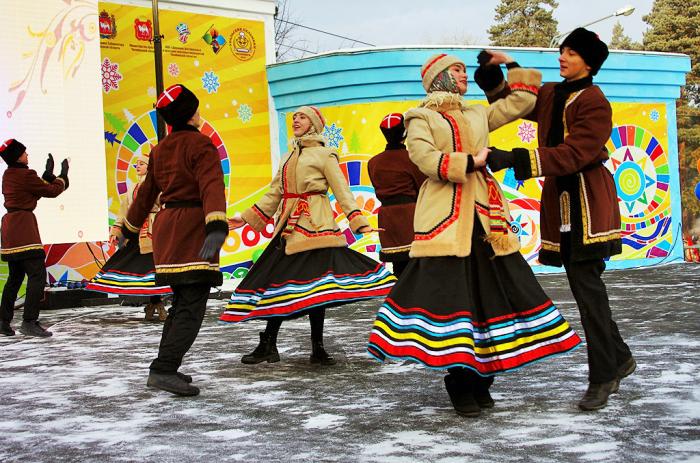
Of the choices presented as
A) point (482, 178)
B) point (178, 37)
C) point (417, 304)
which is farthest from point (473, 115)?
point (178, 37)

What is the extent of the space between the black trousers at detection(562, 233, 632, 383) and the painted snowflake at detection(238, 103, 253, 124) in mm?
9700

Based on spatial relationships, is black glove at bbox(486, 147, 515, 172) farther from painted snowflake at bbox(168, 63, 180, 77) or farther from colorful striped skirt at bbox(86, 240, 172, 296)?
painted snowflake at bbox(168, 63, 180, 77)

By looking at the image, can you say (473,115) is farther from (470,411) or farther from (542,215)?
(470,411)

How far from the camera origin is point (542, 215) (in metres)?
4.73

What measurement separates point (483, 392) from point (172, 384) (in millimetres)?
→ 1781

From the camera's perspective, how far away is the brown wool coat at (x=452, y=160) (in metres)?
4.30

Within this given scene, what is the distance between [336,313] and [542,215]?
4.98m

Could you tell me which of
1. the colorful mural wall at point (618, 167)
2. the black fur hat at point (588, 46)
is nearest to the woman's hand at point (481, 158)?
the black fur hat at point (588, 46)

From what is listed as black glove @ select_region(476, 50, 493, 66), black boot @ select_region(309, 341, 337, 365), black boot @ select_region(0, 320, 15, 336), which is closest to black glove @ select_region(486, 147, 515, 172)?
black glove @ select_region(476, 50, 493, 66)

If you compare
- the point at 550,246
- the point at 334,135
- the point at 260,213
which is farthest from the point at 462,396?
the point at 334,135

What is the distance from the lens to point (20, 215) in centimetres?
837

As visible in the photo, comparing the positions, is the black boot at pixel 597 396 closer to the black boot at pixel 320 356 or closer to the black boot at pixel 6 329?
the black boot at pixel 320 356

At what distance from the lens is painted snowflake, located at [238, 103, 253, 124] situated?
13.6m

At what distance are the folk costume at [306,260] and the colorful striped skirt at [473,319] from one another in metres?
1.60
